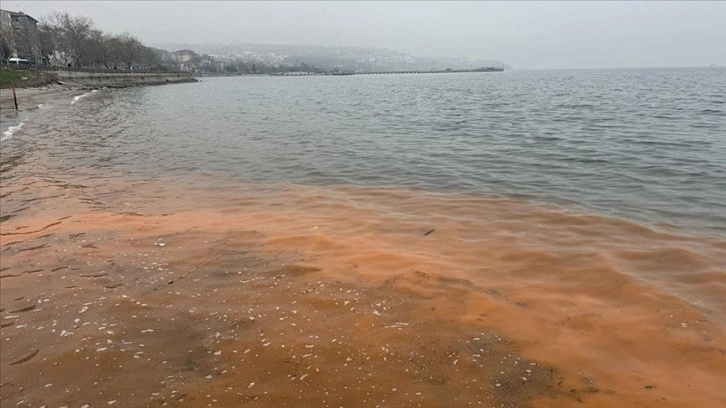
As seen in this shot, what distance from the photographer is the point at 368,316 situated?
4.95 meters

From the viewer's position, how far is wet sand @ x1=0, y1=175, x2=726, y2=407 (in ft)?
12.5

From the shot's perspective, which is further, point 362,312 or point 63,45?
point 63,45

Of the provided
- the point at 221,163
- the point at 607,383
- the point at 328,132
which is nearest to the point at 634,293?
the point at 607,383

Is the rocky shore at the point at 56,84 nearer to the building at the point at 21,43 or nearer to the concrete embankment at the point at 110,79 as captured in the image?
the concrete embankment at the point at 110,79

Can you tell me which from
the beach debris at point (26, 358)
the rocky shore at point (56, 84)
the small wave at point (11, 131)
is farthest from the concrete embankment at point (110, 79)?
the beach debris at point (26, 358)

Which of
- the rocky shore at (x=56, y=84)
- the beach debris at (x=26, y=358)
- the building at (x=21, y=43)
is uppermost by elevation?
the building at (x=21, y=43)

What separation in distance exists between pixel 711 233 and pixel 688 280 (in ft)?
7.84

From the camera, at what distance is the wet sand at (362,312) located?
12.5 feet

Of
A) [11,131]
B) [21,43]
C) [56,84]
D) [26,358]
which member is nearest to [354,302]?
[26,358]

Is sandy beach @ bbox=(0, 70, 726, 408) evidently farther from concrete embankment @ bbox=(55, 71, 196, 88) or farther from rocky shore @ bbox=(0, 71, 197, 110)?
concrete embankment @ bbox=(55, 71, 196, 88)

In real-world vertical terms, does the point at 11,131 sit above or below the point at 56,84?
below

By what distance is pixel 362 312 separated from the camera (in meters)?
5.04

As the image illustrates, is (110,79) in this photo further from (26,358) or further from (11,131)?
(26,358)

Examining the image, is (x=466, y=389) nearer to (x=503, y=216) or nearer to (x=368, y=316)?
(x=368, y=316)
